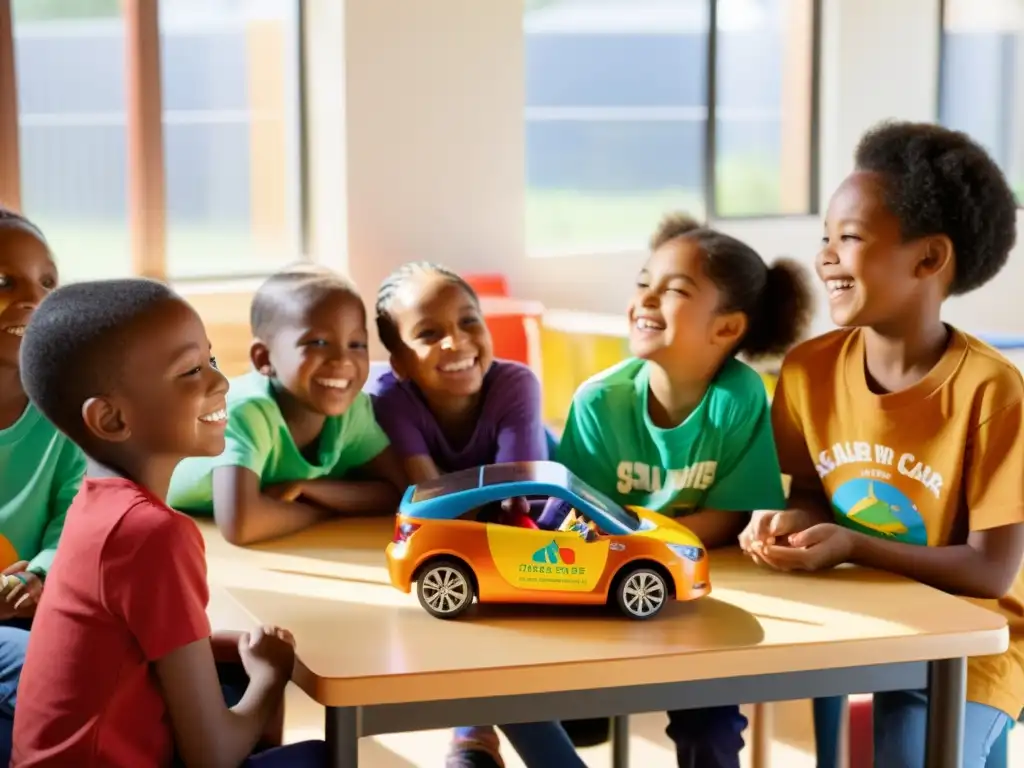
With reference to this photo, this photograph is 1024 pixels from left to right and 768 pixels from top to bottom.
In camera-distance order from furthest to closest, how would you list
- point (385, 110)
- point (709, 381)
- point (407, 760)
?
point (385, 110)
point (407, 760)
point (709, 381)

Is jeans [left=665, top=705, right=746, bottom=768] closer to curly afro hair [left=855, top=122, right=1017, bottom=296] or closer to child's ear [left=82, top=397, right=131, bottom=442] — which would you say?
curly afro hair [left=855, top=122, right=1017, bottom=296]

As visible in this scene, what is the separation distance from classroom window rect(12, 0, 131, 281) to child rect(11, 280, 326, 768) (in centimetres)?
341

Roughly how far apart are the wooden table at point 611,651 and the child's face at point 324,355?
1.31ft

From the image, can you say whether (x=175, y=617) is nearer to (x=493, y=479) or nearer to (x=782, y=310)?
(x=493, y=479)

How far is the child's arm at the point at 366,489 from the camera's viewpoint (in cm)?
227

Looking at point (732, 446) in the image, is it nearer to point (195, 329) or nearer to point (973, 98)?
point (195, 329)

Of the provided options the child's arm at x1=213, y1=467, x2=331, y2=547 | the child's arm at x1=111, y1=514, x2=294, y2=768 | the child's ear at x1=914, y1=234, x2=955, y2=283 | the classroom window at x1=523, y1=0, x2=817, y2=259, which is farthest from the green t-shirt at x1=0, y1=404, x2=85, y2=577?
the classroom window at x1=523, y1=0, x2=817, y2=259

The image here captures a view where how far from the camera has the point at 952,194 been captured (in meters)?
2.18

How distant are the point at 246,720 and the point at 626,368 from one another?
0.96 m

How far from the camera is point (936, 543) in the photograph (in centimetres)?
211

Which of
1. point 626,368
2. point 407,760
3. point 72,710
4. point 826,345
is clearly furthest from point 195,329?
point 407,760

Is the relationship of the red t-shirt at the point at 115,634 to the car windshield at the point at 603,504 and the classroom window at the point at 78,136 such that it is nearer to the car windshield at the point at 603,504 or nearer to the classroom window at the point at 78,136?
the car windshield at the point at 603,504

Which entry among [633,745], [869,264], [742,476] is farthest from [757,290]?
[633,745]

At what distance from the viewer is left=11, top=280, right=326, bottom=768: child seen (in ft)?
4.99
